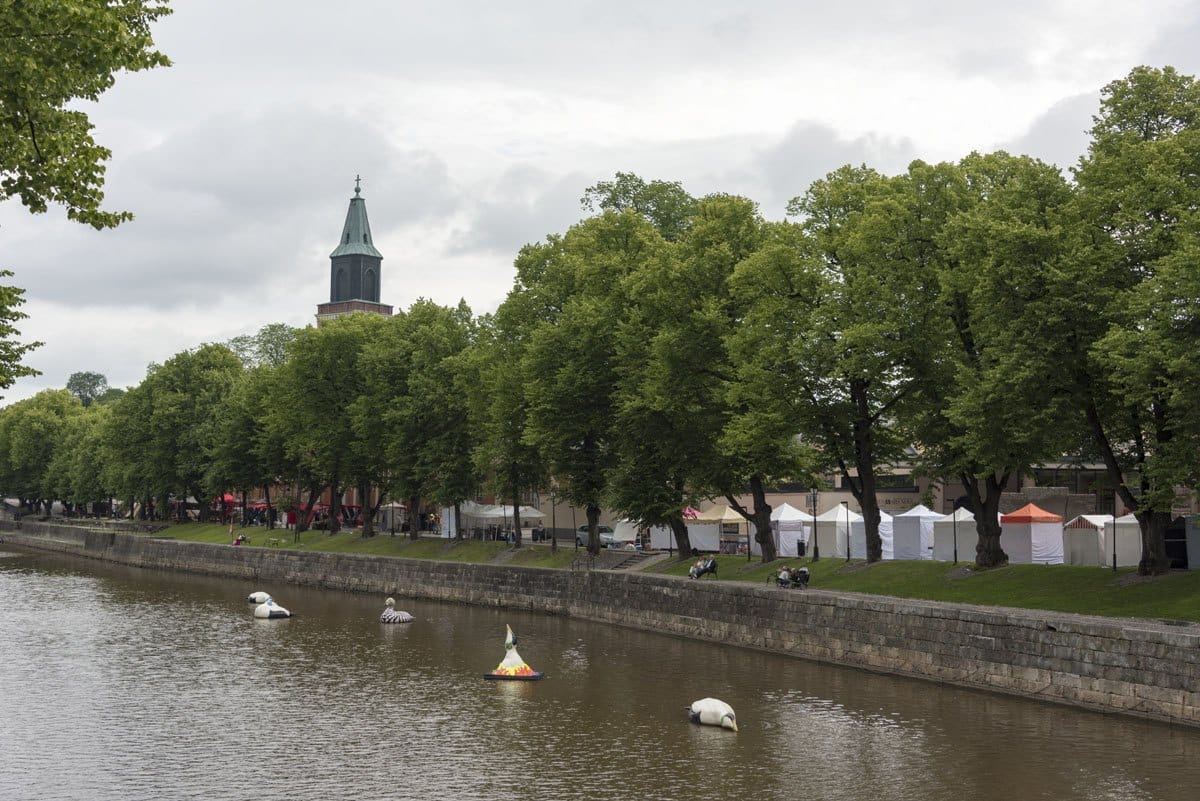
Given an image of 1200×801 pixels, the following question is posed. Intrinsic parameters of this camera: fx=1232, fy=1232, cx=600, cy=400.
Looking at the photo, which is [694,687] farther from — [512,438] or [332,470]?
[332,470]

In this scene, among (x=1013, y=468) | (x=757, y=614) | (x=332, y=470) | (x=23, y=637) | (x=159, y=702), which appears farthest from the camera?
(x=332, y=470)

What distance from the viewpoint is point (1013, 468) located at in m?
46.3

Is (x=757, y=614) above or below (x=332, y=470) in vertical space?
below

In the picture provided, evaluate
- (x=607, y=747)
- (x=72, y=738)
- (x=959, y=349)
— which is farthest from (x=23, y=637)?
(x=959, y=349)

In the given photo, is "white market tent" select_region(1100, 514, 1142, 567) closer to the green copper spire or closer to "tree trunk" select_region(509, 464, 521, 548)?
"tree trunk" select_region(509, 464, 521, 548)

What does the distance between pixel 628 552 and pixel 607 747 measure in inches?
1578

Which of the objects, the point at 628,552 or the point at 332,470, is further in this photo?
the point at 332,470

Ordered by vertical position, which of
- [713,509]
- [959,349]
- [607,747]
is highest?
[959,349]

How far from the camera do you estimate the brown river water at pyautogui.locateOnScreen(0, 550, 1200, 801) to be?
2828 centimetres

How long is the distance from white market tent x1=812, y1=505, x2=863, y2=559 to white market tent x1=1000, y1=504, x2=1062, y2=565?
29.4 feet

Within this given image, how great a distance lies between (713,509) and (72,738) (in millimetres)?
47897

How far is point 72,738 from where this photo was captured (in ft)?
110

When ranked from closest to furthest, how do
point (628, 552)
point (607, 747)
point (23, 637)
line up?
point (607, 747) → point (23, 637) → point (628, 552)

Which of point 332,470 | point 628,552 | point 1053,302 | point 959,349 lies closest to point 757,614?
point 959,349
